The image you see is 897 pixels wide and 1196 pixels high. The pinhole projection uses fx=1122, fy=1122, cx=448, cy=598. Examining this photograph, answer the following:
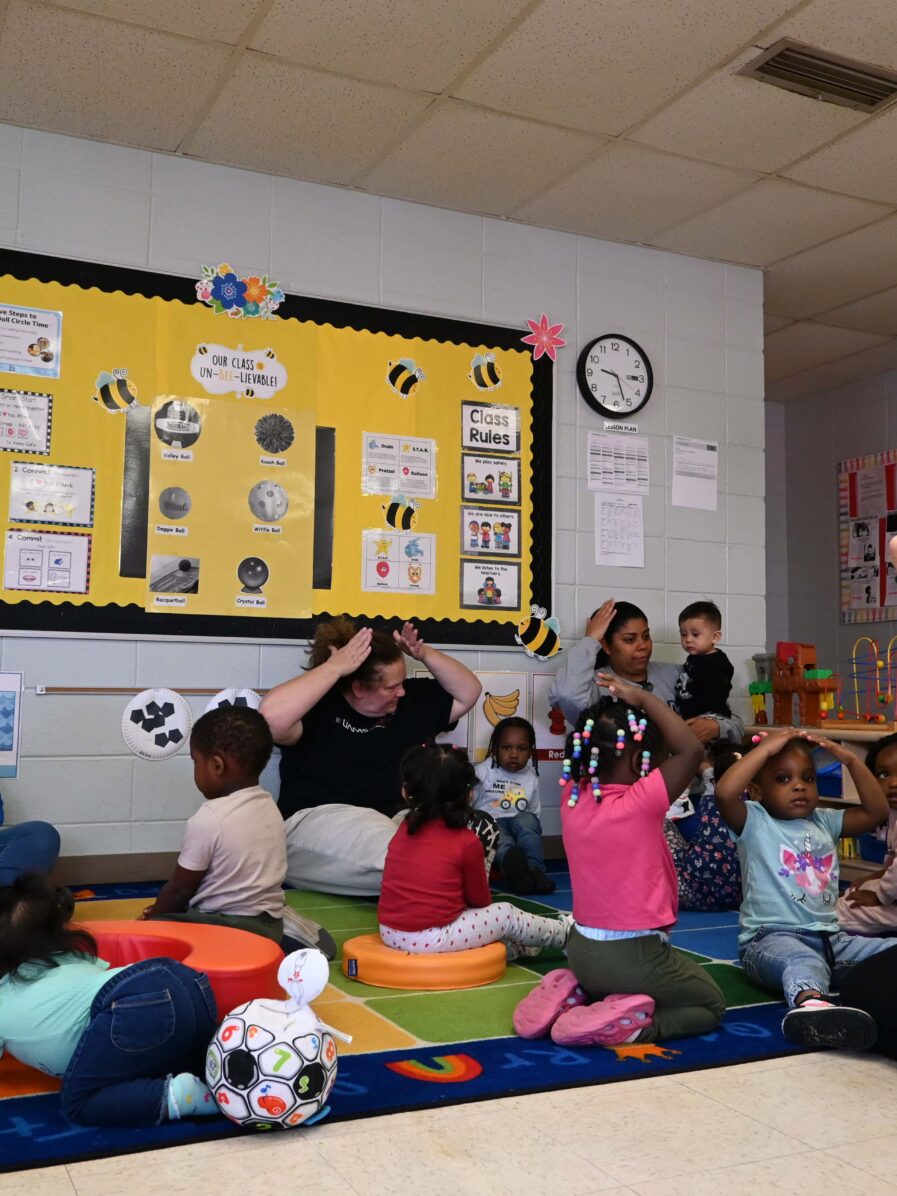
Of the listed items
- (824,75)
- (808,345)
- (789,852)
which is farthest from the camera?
(808,345)

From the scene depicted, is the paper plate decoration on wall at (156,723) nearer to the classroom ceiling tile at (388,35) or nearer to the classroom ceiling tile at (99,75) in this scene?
the classroom ceiling tile at (99,75)

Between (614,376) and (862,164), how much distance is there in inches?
51.0

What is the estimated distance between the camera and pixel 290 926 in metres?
2.93

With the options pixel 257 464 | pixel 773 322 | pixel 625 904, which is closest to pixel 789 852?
pixel 625 904

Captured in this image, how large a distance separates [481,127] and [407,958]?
287 centimetres

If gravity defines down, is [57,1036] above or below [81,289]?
below

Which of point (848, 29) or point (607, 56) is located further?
point (607, 56)

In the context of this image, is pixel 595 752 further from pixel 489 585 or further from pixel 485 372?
pixel 485 372

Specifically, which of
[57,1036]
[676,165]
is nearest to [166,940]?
[57,1036]

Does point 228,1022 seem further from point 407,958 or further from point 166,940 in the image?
point 407,958

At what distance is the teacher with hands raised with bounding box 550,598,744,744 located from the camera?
14.9 feet

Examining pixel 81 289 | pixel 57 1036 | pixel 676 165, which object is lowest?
pixel 57 1036

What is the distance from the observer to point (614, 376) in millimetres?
5012

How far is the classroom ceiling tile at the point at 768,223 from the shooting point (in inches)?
179
